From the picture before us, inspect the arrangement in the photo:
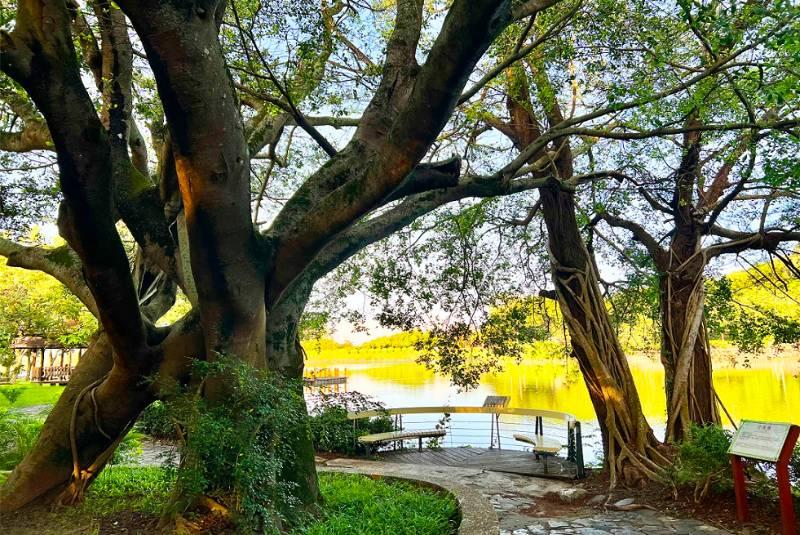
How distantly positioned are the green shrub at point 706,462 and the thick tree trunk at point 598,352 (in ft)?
2.47

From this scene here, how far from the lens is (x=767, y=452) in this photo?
3953 mm

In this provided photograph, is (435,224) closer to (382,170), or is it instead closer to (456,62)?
(382,170)

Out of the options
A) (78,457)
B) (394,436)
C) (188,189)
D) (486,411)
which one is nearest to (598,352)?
(486,411)

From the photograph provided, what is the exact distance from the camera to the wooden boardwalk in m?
6.83

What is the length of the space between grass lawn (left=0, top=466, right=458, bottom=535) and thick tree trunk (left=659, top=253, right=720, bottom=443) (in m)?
3.26

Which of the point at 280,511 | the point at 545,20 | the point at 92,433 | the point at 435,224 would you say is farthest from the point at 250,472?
the point at 435,224

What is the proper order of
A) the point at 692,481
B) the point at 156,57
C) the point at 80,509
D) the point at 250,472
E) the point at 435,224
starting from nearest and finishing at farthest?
the point at 156,57, the point at 250,472, the point at 80,509, the point at 692,481, the point at 435,224

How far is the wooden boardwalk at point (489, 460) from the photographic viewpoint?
22.4 feet

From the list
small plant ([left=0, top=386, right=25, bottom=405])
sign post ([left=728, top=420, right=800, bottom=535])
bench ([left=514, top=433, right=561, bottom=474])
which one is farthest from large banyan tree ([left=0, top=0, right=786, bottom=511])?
small plant ([left=0, top=386, right=25, bottom=405])

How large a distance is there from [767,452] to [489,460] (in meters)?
4.29

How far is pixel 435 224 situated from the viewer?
7.97m

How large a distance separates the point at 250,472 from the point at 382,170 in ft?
6.57

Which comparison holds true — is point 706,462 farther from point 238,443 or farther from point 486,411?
point 238,443

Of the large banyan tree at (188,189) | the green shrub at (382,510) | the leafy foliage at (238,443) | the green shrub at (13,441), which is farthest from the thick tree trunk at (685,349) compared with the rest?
the green shrub at (13,441)
